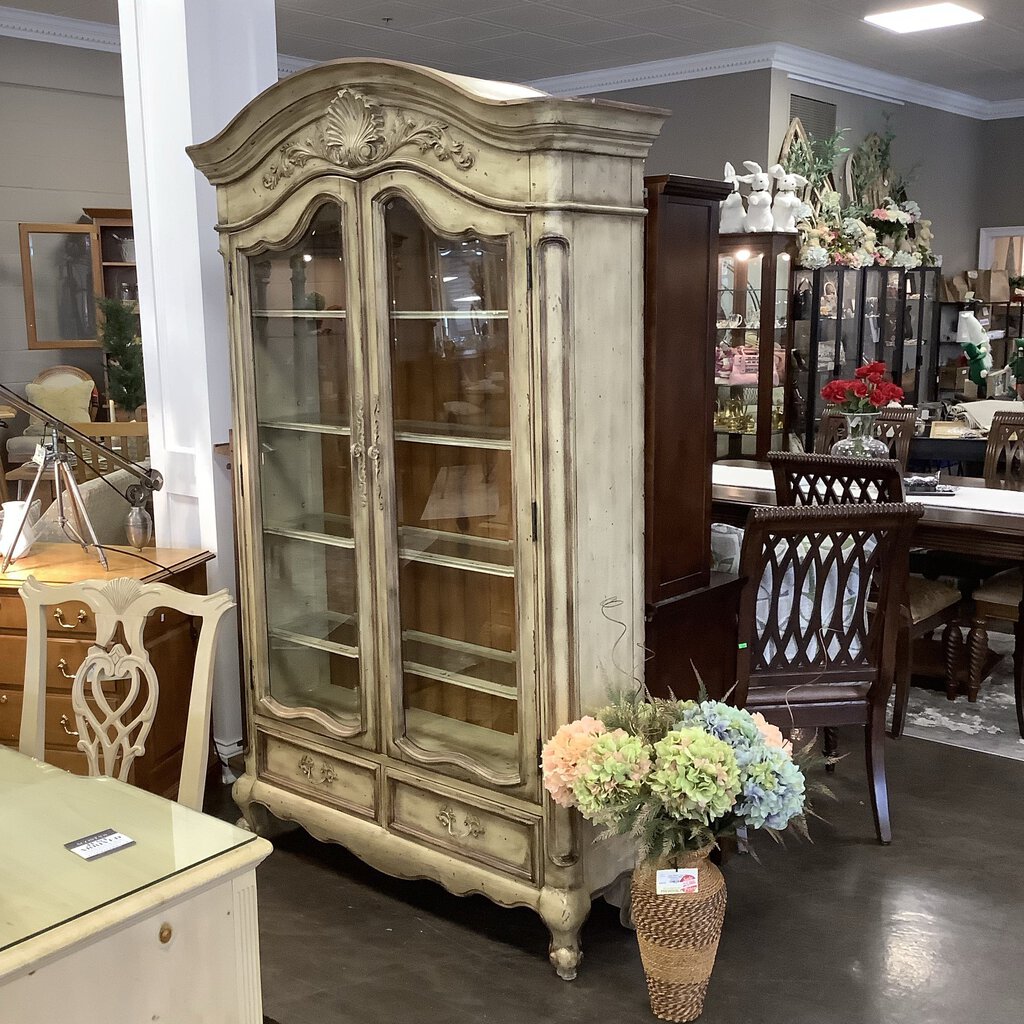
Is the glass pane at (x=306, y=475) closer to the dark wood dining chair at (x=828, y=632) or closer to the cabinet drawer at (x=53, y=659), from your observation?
the cabinet drawer at (x=53, y=659)

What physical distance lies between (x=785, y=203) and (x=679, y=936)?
17.3 feet

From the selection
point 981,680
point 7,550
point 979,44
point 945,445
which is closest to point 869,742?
point 981,680

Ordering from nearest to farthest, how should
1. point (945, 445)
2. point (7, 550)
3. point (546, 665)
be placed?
point (546, 665)
point (7, 550)
point (945, 445)

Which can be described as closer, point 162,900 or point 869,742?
point 162,900

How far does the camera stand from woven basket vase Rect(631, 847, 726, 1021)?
7.73 feet

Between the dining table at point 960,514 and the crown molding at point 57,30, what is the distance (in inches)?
185

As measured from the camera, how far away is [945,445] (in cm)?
622

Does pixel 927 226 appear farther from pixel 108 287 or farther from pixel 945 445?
pixel 108 287

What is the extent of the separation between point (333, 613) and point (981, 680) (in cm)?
270

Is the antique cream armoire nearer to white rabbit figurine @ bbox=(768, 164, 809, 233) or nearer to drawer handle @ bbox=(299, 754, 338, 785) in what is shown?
drawer handle @ bbox=(299, 754, 338, 785)

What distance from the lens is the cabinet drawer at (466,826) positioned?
2.62m

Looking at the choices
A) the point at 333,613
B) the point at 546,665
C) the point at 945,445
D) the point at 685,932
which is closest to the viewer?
the point at 685,932

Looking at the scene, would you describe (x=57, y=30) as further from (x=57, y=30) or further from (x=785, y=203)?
(x=785, y=203)

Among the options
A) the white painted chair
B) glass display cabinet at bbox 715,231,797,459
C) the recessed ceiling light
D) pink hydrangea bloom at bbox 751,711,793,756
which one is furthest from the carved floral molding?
the recessed ceiling light
